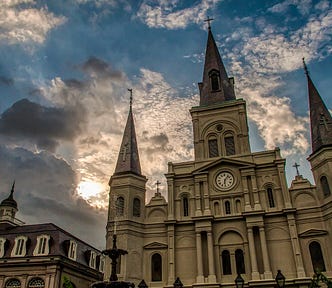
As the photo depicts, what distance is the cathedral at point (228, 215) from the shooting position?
28875 mm

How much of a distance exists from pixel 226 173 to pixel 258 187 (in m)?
3.26

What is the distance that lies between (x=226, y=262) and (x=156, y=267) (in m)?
6.17

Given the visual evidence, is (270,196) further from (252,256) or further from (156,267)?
(156,267)

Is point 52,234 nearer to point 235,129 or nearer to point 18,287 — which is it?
point 18,287

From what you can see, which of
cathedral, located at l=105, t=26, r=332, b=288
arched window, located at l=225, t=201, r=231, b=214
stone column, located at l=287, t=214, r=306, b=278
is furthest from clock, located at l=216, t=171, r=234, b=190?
stone column, located at l=287, t=214, r=306, b=278

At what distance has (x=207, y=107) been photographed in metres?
38.1

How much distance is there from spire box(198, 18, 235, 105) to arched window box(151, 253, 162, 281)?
17.9m

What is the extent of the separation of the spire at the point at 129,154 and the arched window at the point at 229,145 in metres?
9.21

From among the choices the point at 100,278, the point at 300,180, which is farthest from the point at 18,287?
the point at 300,180

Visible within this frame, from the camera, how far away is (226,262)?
99.1 feet

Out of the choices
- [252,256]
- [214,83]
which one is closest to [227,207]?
[252,256]

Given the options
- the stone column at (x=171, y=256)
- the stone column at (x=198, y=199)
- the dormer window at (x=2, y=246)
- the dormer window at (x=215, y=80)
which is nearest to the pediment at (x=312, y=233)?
the stone column at (x=198, y=199)

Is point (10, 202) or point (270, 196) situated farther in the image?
point (10, 202)

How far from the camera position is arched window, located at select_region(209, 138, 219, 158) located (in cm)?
3611
